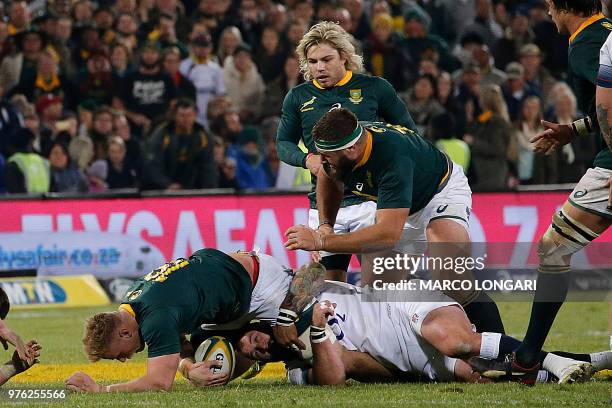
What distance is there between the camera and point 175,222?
1447 centimetres

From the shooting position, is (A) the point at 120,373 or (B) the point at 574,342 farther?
(B) the point at 574,342

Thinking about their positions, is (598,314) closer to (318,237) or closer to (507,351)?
(507,351)

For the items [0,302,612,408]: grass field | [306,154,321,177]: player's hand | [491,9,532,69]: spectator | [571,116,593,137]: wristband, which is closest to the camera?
[0,302,612,408]: grass field

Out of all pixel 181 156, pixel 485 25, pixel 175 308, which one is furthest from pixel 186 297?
pixel 485 25

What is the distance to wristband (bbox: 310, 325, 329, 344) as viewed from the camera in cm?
762

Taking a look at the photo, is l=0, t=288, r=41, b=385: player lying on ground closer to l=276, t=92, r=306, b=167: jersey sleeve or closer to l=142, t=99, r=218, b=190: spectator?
l=276, t=92, r=306, b=167: jersey sleeve

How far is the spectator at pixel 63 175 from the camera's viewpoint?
15.6 meters

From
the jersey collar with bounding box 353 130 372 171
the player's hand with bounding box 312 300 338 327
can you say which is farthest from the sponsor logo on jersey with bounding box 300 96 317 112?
the player's hand with bounding box 312 300 338 327

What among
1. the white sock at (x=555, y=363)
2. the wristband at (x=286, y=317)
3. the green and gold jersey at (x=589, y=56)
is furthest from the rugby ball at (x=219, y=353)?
the green and gold jersey at (x=589, y=56)

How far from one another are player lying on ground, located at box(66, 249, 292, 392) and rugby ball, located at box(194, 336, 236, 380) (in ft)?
0.22

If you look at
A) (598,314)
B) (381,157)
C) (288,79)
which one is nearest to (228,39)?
(288,79)

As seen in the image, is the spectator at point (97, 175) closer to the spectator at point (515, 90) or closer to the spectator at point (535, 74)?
the spectator at point (515, 90)

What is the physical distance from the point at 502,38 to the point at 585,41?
1148 centimetres

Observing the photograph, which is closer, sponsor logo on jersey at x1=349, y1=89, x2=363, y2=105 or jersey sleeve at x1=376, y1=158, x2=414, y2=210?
Answer: jersey sleeve at x1=376, y1=158, x2=414, y2=210
